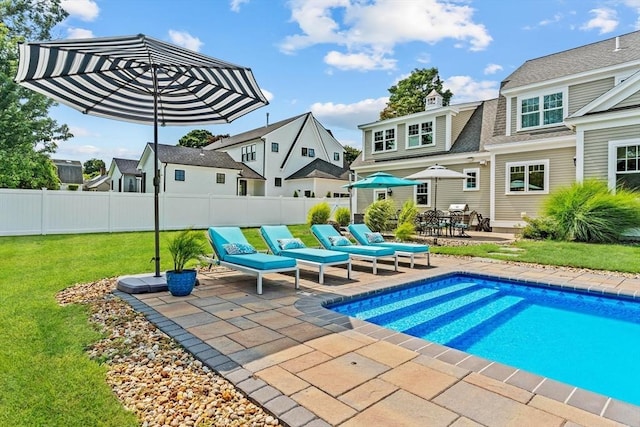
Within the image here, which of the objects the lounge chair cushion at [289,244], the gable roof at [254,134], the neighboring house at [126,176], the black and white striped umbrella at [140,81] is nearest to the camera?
the black and white striped umbrella at [140,81]

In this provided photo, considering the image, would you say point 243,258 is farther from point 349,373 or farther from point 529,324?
point 529,324

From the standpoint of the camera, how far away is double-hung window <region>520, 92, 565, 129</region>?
48.2ft

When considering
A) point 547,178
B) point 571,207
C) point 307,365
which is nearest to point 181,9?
point 307,365

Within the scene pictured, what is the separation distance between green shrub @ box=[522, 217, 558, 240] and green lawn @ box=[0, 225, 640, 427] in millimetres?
1494

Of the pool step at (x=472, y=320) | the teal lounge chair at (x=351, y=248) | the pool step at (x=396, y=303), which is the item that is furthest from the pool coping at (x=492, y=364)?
the teal lounge chair at (x=351, y=248)

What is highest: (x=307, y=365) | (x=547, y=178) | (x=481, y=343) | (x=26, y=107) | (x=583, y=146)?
(x=26, y=107)

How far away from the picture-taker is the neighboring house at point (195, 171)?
26.9m

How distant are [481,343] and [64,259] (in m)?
8.97

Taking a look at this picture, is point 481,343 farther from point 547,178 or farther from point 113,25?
point 547,178

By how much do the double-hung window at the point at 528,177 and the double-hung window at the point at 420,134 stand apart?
4512 mm

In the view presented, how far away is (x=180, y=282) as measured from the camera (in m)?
5.58

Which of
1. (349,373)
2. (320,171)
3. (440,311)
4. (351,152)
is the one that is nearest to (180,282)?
(349,373)

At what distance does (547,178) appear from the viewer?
14.4m

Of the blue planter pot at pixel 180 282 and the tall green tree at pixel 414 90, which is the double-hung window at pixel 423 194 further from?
the tall green tree at pixel 414 90
